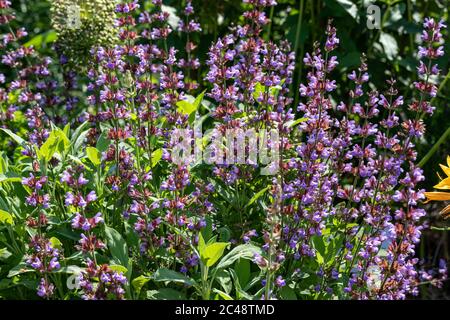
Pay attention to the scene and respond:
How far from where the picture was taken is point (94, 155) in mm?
2699

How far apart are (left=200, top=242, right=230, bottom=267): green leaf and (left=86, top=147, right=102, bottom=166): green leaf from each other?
605mm

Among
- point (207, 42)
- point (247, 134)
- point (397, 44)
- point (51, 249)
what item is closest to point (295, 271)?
point (247, 134)

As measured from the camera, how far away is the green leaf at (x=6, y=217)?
2543mm

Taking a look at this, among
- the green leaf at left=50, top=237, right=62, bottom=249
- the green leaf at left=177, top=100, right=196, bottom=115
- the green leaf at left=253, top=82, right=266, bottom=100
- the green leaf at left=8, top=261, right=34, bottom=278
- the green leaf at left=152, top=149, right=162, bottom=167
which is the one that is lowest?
the green leaf at left=8, top=261, right=34, bottom=278

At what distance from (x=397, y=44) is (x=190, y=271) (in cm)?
256

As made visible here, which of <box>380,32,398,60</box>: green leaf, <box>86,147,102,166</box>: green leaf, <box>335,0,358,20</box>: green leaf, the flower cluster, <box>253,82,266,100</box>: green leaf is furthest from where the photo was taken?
<box>380,32,398,60</box>: green leaf

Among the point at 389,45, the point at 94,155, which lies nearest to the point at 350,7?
the point at 389,45

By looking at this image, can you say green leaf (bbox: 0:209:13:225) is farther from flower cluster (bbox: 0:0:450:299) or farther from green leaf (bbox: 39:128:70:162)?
green leaf (bbox: 39:128:70:162)

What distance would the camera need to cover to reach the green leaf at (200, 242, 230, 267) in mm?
2307

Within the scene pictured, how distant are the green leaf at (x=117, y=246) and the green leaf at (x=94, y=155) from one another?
0.94 feet

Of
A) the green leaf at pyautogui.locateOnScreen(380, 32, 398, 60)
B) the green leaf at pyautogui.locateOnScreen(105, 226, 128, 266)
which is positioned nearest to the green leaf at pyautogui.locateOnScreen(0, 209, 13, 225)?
the green leaf at pyautogui.locateOnScreen(105, 226, 128, 266)

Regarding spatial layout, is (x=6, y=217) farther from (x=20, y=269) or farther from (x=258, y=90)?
(x=258, y=90)

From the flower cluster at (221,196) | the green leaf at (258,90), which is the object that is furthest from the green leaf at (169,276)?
the green leaf at (258,90)
